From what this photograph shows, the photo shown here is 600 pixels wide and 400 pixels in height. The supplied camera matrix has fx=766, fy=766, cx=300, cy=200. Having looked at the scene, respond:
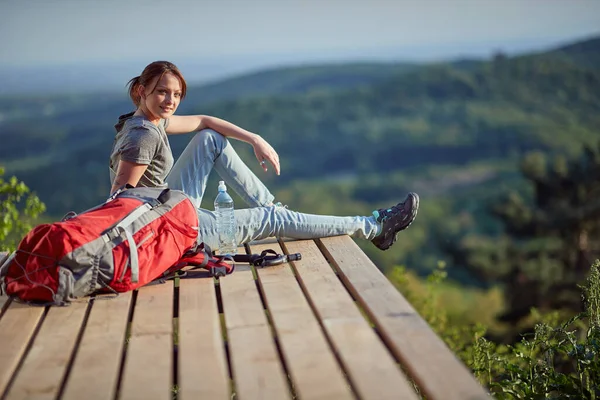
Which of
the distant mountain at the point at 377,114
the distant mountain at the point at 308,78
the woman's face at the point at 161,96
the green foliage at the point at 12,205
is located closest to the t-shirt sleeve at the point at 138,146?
the woman's face at the point at 161,96

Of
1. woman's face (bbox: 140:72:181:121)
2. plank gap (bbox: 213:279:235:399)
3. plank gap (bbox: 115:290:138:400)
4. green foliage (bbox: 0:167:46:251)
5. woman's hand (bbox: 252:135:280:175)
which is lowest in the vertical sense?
green foliage (bbox: 0:167:46:251)

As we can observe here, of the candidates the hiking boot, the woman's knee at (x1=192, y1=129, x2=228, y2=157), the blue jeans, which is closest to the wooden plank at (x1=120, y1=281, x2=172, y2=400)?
the blue jeans

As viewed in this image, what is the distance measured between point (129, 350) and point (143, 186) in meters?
1.21

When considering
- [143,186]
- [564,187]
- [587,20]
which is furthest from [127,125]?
[587,20]

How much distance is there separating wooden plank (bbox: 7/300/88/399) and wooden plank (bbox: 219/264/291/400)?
0.53 meters

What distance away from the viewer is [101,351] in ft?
8.20

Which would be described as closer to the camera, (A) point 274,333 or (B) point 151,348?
(B) point 151,348

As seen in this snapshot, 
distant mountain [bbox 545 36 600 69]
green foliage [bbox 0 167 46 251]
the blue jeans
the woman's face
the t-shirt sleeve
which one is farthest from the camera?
distant mountain [bbox 545 36 600 69]

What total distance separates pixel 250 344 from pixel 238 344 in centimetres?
4

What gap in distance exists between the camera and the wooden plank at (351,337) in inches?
84.7

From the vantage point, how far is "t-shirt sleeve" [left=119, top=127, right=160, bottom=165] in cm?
335

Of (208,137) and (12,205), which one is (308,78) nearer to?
(12,205)

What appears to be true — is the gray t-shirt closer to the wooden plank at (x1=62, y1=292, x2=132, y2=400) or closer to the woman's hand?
the woman's hand

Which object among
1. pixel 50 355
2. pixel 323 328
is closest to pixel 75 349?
pixel 50 355
